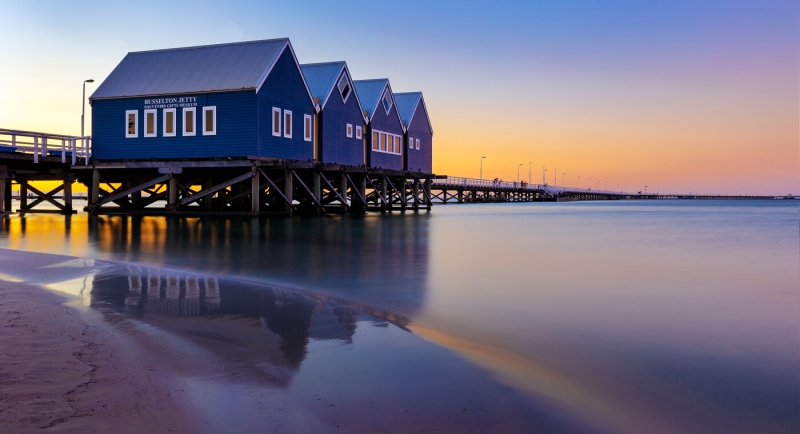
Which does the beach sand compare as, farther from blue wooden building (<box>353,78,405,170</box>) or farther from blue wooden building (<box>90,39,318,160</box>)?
blue wooden building (<box>353,78,405,170</box>)

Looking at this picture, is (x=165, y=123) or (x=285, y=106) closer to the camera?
(x=165, y=123)

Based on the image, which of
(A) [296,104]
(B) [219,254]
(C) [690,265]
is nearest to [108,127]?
(A) [296,104]

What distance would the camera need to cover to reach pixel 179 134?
32.8m

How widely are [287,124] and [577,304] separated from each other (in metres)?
26.3

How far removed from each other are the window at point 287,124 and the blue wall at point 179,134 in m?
2.65

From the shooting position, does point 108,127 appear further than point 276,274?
Yes

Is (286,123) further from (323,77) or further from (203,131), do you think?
(323,77)

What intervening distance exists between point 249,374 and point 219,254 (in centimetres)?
1113

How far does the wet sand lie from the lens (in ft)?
14.8

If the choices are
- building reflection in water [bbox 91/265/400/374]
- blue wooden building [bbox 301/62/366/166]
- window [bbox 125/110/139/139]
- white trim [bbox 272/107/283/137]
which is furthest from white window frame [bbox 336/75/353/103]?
building reflection in water [bbox 91/265/400/374]

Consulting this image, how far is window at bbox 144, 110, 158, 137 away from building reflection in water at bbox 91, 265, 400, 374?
23371 mm

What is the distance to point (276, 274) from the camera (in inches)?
501

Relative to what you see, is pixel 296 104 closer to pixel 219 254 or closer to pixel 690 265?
pixel 219 254

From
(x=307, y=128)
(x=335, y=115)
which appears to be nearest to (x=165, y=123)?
(x=307, y=128)
